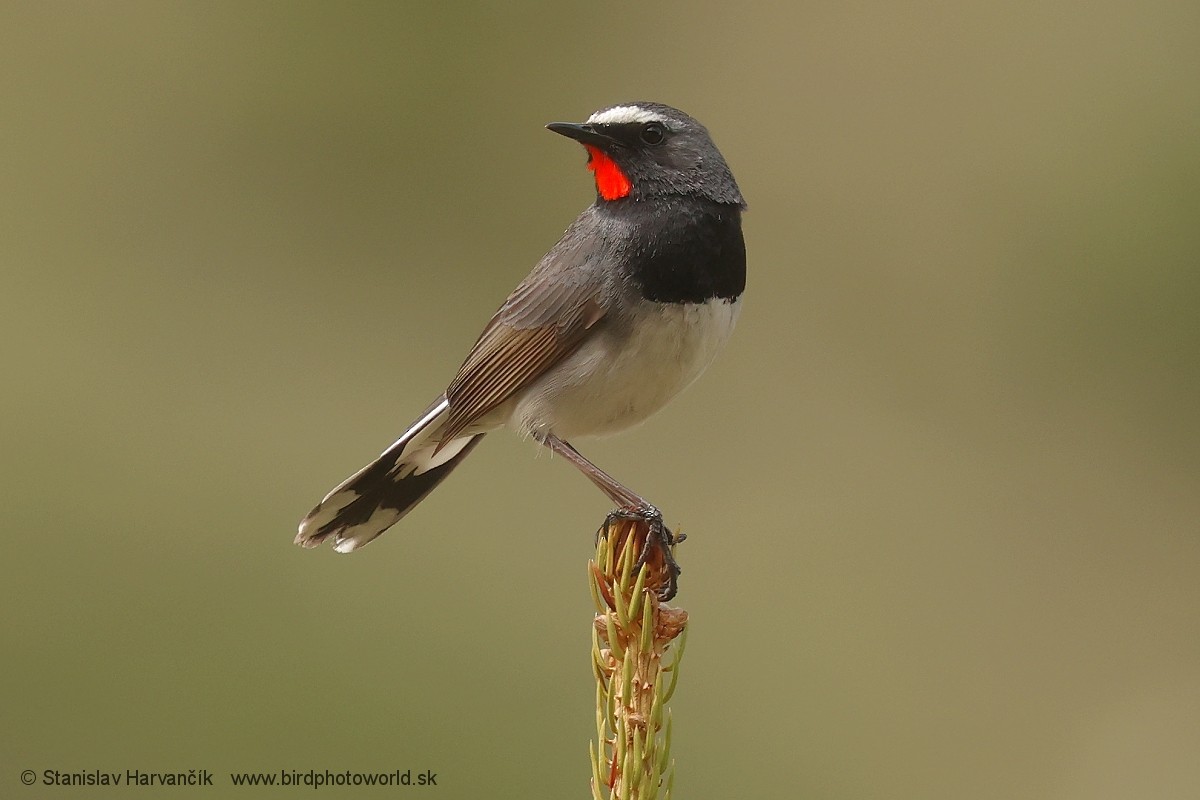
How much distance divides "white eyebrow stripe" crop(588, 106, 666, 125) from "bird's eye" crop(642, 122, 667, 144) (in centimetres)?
2

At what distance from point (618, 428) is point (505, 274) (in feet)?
12.4

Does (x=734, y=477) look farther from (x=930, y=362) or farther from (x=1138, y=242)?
(x=1138, y=242)

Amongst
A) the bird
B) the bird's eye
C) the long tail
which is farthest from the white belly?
the bird's eye

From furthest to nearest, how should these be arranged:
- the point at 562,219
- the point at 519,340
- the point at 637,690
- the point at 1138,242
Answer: the point at 562,219, the point at 1138,242, the point at 519,340, the point at 637,690

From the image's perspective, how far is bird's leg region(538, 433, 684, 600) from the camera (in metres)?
3.23

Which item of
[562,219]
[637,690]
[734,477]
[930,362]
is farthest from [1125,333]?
[637,690]

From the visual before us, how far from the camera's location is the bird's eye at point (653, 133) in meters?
4.04

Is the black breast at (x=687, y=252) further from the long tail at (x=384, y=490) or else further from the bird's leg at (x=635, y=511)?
the long tail at (x=384, y=490)

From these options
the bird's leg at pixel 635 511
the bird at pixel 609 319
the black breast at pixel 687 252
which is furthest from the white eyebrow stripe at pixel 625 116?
the bird's leg at pixel 635 511

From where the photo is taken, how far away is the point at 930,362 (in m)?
7.83

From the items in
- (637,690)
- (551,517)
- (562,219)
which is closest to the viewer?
(637,690)

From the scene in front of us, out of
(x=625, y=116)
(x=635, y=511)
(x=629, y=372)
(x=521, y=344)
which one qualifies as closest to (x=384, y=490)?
(x=521, y=344)

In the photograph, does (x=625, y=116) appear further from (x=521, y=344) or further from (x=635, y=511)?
(x=635, y=511)

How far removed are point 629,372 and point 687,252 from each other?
14.1 inches
